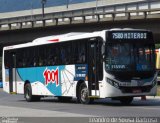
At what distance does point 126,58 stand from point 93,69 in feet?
5.43

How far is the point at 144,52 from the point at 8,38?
49134 mm

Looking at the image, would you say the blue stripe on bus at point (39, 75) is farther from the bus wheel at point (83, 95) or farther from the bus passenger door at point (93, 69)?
the bus passenger door at point (93, 69)

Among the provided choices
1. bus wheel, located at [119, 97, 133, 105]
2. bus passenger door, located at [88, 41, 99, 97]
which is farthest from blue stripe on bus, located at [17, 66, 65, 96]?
bus wheel, located at [119, 97, 133, 105]

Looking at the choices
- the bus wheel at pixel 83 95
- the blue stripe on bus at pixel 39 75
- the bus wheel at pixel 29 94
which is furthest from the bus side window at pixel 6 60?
the bus wheel at pixel 83 95

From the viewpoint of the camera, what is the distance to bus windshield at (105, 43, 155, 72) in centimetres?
2356

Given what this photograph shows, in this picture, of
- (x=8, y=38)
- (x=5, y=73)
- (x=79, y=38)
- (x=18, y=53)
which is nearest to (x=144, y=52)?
(x=79, y=38)

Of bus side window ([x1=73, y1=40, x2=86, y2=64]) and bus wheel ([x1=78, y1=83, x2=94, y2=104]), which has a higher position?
bus side window ([x1=73, y1=40, x2=86, y2=64])

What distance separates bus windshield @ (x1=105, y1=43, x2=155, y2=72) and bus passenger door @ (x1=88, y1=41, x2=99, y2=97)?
804 mm

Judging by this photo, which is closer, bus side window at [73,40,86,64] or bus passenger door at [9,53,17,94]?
bus side window at [73,40,86,64]

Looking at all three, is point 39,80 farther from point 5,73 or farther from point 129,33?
point 129,33

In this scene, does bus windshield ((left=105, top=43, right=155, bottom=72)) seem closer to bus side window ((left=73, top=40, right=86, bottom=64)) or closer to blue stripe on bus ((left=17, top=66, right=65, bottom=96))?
bus side window ((left=73, top=40, right=86, bottom=64))

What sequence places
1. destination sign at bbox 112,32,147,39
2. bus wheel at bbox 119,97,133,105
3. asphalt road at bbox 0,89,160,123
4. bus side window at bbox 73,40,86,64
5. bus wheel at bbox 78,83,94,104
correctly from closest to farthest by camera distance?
asphalt road at bbox 0,89,160,123
destination sign at bbox 112,32,147,39
bus wheel at bbox 78,83,94,104
bus side window at bbox 73,40,86,64
bus wheel at bbox 119,97,133,105

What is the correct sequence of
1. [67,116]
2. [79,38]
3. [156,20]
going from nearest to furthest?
1. [67,116]
2. [79,38]
3. [156,20]

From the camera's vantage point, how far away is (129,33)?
79.3ft
